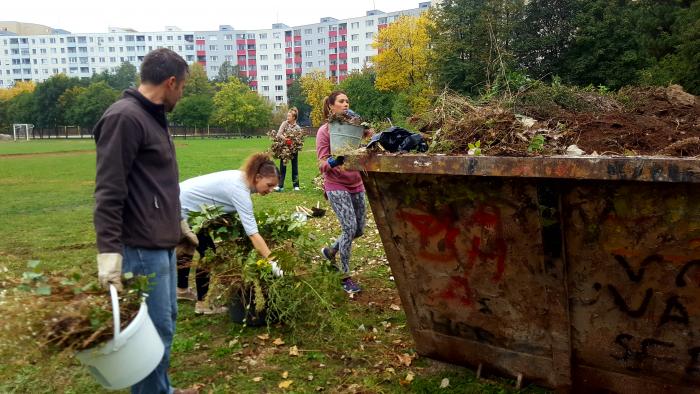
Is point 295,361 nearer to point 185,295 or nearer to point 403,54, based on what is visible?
point 185,295

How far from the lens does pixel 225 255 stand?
186 inches

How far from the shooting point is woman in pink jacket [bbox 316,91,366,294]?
5160 mm

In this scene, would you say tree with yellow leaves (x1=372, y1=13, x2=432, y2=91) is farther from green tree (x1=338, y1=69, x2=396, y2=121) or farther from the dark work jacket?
the dark work jacket

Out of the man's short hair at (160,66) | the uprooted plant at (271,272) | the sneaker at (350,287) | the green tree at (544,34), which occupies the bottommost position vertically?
the sneaker at (350,287)

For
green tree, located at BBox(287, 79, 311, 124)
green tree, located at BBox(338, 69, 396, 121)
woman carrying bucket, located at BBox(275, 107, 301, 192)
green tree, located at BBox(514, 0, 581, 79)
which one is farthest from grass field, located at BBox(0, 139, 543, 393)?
green tree, located at BBox(287, 79, 311, 124)

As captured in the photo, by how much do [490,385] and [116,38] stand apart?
131845mm

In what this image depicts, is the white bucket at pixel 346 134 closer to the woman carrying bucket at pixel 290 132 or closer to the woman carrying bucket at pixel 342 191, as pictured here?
the woman carrying bucket at pixel 342 191

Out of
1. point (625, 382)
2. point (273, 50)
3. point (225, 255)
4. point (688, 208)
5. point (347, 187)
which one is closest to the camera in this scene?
point (688, 208)

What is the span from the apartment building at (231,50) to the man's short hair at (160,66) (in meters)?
94.7

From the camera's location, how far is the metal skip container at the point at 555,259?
2424 mm

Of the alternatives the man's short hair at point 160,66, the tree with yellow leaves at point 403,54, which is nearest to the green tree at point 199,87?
the tree with yellow leaves at point 403,54

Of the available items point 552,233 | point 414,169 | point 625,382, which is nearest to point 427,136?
point 414,169

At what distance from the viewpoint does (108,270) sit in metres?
2.58

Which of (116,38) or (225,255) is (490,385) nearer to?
(225,255)
